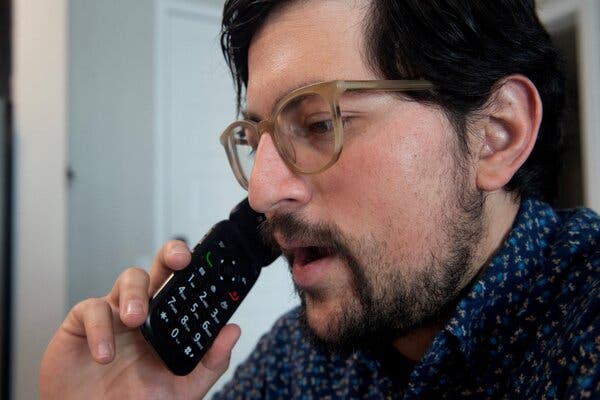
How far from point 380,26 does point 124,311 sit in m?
0.47

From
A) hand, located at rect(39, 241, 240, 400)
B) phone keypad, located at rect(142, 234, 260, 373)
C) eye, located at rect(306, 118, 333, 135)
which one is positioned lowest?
hand, located at rect(39, 241, 240, 400)

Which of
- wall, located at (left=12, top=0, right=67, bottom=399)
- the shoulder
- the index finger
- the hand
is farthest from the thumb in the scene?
wall, located at (left=12, top=0, right=67, bottom=399)

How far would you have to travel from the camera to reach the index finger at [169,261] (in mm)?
687

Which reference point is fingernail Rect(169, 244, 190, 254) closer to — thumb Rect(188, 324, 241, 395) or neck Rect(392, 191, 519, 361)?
thumb Rect(188, 324, 241, 395)

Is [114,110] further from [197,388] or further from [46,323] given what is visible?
[197,388]

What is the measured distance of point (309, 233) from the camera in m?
0.63

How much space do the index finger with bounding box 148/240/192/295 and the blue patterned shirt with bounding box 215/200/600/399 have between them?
0.98ft

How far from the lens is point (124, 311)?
2.07ft

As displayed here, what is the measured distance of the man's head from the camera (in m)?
0.62

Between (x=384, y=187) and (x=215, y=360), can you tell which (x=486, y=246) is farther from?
(x=215, y=360)

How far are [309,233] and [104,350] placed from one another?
287mm

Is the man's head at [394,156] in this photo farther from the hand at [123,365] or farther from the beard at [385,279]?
the hand at [123,365]

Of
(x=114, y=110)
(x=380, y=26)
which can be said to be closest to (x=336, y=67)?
(x=380, y=26)

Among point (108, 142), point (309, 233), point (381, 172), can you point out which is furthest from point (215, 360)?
point (108, 142)
